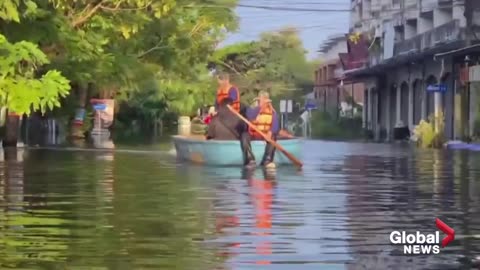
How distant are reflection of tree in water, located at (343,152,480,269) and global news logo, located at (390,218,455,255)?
0.09 meters

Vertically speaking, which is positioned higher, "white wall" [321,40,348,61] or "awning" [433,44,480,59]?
"white wall" [321,40,348,61]

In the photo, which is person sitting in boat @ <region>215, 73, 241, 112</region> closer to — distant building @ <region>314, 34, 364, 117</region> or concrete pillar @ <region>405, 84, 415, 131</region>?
concrete pillar @ <region>405, 84, 415, 131</region>

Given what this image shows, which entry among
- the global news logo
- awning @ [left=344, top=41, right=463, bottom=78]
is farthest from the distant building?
the global news logo

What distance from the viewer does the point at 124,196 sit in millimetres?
17625

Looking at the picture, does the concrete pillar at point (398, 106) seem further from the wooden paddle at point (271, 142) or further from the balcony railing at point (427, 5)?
the wooden paddle at point (271, 142)

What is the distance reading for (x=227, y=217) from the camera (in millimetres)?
14273

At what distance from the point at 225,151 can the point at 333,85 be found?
82.6 metres

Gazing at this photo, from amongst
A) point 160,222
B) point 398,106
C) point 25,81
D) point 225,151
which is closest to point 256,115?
point 225,151

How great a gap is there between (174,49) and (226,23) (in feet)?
15.9

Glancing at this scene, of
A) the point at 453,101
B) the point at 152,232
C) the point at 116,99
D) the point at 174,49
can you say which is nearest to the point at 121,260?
the point at 152,232

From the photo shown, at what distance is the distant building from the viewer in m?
97.3

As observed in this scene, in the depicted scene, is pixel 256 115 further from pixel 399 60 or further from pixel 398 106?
pixel 398 106

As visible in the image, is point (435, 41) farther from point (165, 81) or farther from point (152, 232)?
point (152, 232)

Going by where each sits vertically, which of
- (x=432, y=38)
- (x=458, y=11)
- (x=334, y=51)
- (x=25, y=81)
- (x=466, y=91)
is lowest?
(x=25, y=81)
